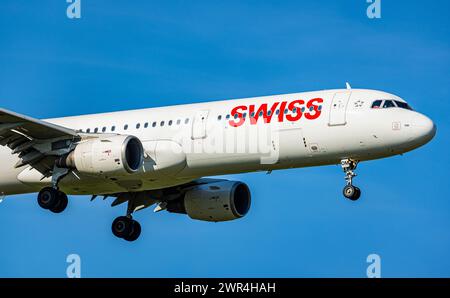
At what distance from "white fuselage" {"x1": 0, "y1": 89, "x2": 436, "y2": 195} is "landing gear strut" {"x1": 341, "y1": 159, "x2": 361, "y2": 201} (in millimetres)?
272

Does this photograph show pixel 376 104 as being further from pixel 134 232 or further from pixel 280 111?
pixel 134 232

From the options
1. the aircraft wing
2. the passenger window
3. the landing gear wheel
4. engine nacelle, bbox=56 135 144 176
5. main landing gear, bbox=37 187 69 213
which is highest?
the passenger window

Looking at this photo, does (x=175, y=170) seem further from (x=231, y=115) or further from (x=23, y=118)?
(x=23, y=118)

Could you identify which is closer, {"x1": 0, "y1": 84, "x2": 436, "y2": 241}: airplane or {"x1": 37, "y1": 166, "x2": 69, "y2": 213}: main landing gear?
{"x1": 0, "y1": 84, "x2": 436, "y2": 241}: airplane

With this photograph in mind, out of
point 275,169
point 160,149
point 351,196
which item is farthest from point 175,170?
point 351,196

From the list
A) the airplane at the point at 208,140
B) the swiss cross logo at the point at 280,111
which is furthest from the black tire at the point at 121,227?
the swiss cross logo at the point at 280,111

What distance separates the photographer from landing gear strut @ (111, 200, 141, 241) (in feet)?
169

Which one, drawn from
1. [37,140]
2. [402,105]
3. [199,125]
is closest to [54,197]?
[37,140]

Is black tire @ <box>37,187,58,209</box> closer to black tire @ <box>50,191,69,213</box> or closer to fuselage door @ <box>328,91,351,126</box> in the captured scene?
black tire @ <box>50,191,69,213</box>

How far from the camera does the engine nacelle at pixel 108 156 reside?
152 feet

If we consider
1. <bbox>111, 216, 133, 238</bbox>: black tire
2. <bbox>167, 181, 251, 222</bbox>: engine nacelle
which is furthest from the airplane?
<bbox>167, 181, 251, 222</bbox>: engine nacelle

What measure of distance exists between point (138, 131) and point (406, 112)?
1104 centimetres

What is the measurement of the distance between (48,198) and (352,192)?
12.1 m

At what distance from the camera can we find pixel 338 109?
4588cm
